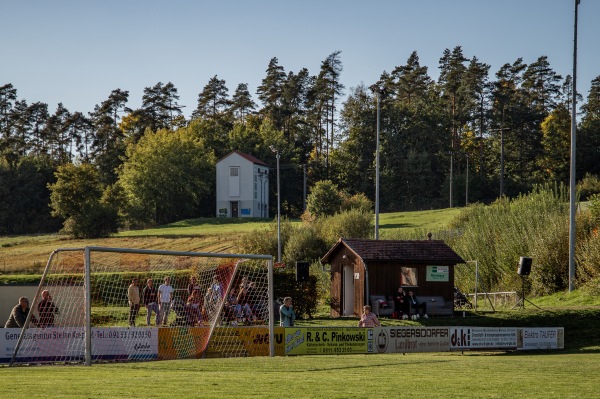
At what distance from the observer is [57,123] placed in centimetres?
14525

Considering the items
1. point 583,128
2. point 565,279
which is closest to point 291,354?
point 565,279

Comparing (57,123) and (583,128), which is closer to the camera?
(583,128)

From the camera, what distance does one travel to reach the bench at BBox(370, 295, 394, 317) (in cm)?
3600

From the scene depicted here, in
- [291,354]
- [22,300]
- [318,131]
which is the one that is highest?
[318,131]

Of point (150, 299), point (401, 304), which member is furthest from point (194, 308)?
point (401, 304)

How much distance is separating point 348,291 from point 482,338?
12140 mm

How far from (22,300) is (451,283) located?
20580mm

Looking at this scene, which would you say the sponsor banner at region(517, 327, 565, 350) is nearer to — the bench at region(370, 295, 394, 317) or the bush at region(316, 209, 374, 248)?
the bench at region(370, 295, 394, 317)

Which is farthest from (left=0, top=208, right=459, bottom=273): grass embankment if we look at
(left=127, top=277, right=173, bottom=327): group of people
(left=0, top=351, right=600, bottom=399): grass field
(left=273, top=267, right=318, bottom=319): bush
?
(left=0, top=351, right=600, bottom=399): grass field

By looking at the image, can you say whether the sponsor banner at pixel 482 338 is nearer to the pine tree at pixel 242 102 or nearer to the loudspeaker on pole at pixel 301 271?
the loudspeaker on pole at pixel 301 271

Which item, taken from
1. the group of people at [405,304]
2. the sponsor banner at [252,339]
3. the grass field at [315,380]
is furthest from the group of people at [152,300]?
the group of people at [405,304]

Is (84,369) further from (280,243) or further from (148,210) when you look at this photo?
(148,210)

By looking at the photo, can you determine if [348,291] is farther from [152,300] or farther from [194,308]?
[194,308]

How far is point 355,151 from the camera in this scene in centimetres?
11731
